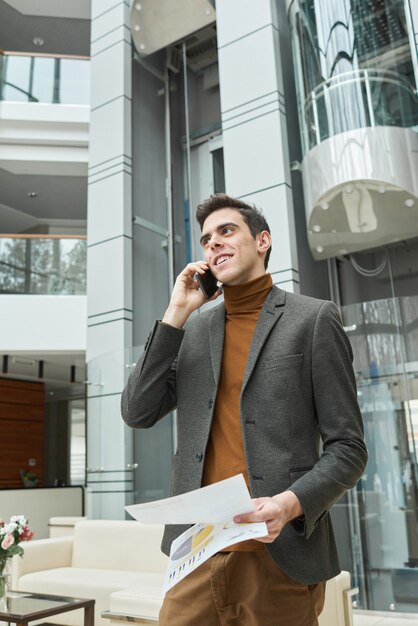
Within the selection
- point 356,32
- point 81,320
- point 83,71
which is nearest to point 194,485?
point 356,32

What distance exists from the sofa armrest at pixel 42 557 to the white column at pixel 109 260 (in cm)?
59

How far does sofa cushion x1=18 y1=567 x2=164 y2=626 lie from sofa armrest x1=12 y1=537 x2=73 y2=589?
130mm

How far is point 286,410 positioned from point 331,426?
0.34ft

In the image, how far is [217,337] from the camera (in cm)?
150

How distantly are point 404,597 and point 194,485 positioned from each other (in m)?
4.01

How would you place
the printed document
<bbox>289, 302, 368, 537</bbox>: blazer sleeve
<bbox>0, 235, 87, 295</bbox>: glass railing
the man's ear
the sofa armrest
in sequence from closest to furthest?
the printed document < <bbox>289, 302, 368, 537</bbox>: blazer sleeve < the man's ear < the sofa armrest < <bbox>0, 235, 87, 295</bbox>: glass railing

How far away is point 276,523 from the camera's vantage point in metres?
1.08

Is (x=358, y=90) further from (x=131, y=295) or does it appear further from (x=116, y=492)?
(x=116, y=492)

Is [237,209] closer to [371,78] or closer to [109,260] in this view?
[371,78]

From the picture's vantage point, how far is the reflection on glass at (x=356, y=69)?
220 inches

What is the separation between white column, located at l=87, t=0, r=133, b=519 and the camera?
20.8 feet

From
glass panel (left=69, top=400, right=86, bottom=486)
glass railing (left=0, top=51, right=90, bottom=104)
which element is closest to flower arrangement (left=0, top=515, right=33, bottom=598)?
glass railing (left=0, top=51, right=90, bottom=104)

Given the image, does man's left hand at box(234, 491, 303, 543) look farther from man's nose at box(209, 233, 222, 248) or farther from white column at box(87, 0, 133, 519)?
white column at box(87, 0, 133, 519)

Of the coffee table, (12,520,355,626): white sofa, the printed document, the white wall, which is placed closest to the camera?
the printed document
